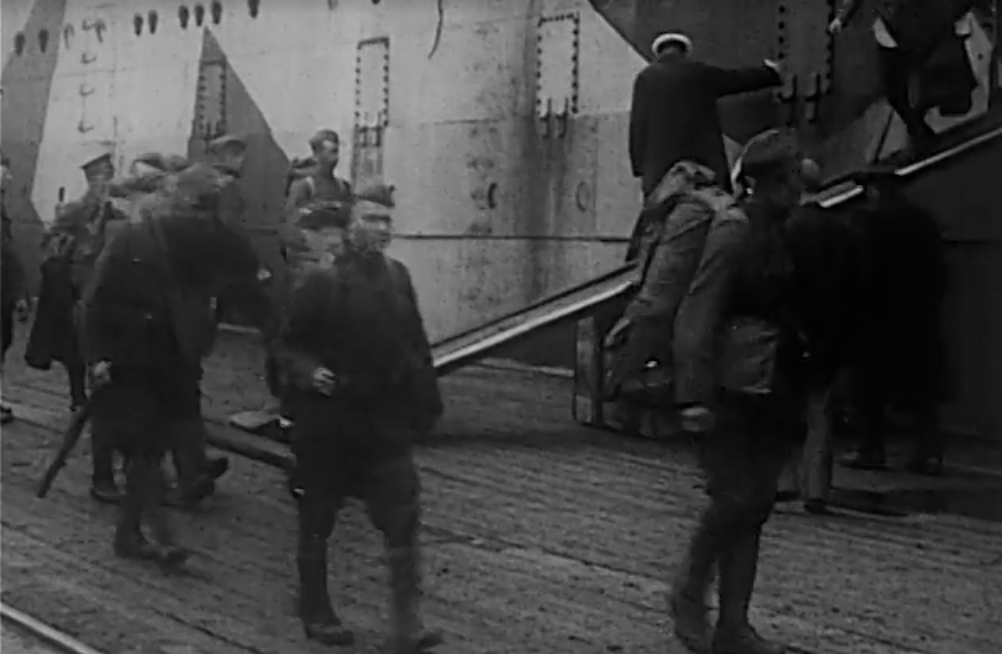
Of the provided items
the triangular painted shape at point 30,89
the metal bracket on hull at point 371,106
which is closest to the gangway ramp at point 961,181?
the metal bracket on hull at point 371,106

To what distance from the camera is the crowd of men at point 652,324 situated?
107 inches

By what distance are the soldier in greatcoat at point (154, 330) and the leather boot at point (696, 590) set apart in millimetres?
1089

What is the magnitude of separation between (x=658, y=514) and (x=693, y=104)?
2.54ft

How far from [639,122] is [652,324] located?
0.36 m

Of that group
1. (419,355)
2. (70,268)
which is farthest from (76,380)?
(419,355)

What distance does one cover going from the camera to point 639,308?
2805 mm

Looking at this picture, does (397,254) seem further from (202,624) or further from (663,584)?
(202,624)

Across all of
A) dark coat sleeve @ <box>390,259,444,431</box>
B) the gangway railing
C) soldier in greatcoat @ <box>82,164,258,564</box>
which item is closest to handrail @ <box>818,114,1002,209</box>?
the gangway railing

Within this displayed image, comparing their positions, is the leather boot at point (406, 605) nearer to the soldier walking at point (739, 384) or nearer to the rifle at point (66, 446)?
the soldier walking at point (739, 384)

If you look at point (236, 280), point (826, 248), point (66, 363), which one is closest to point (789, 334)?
point (826, 248)

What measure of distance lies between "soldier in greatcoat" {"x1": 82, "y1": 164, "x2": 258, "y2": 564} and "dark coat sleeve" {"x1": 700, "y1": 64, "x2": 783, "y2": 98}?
115cm

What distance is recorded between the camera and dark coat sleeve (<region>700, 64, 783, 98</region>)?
2.71 meters

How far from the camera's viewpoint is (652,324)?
9.15 ft

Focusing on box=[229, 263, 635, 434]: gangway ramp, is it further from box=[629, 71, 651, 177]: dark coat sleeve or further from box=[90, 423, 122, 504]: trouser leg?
box=[90, 423, 122, 504]: trouser leg
